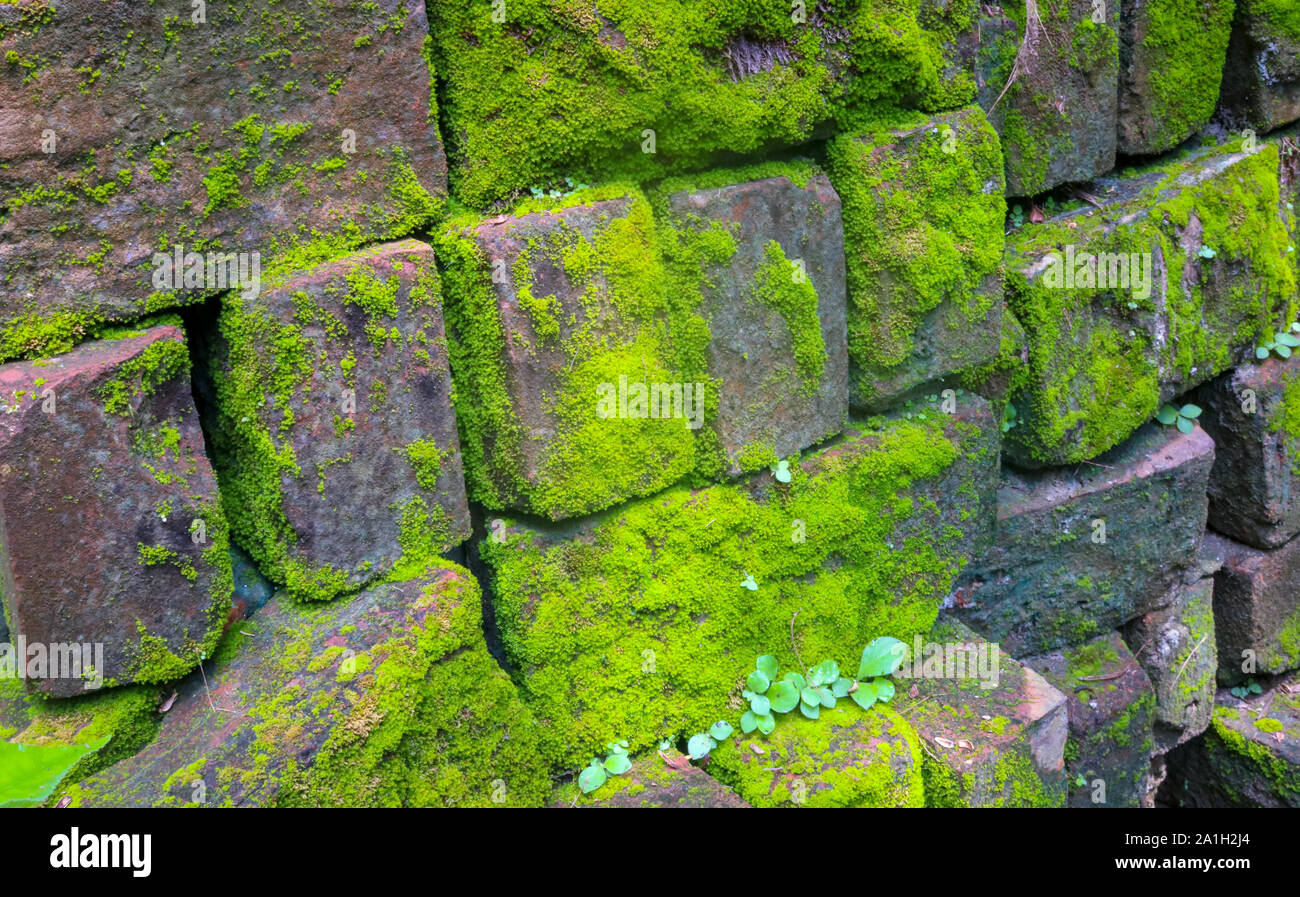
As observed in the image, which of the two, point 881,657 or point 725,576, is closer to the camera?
point 725,576

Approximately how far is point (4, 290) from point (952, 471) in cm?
223

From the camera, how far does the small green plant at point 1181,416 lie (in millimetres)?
3400

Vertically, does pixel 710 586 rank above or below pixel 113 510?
below

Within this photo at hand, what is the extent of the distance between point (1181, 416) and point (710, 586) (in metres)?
2.01

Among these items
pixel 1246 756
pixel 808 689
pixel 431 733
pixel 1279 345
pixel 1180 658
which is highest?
pixel 1279 345

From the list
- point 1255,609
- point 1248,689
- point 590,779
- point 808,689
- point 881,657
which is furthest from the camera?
point 1248,689

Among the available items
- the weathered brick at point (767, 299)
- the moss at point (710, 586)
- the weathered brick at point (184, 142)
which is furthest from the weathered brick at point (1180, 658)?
the weathered brick at point (184, 142)

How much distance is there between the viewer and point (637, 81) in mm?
2062

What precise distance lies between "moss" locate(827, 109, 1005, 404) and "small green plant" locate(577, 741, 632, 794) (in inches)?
43.6

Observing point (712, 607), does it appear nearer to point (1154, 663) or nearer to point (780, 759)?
point (780, 759)

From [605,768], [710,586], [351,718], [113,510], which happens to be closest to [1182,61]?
[710,586]

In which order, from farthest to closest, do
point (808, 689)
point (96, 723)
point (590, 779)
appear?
point (808, 689) < point (590, 779) < point (96, 723)

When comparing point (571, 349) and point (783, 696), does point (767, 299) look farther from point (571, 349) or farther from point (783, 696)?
point (783, 696)

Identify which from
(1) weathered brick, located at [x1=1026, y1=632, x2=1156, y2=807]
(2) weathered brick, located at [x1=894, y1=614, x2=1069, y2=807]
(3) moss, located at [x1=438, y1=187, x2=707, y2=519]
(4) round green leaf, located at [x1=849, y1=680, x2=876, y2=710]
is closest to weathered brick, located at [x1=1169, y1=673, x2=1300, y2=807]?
(1) weathered brick, located at [x1=1026, y1=632, x2=1156, y2=807]
